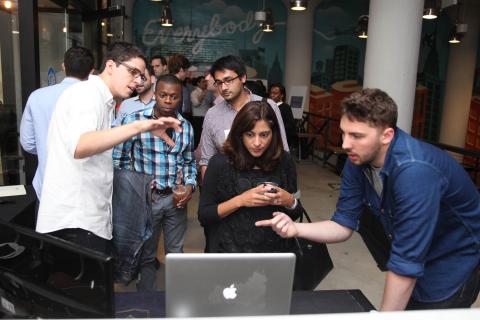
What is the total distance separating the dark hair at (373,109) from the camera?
4.13ft

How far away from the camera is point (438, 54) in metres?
11.0

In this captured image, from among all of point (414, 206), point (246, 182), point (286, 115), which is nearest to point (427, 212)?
point (414, 206)

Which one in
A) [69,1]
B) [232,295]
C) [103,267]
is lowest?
[232,295]

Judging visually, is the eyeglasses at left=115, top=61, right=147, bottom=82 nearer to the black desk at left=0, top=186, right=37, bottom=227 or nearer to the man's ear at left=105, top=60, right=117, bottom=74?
the man's ear at left=105, top=60, right=117, bottom=74

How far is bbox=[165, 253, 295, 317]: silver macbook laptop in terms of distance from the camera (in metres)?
1.01

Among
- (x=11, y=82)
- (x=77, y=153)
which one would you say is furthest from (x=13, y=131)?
(x=77, y=153)

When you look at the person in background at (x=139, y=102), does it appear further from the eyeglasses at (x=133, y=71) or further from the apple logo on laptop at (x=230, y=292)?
the apple logo on laptop at (x=230, y=292)

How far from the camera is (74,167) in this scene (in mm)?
1658

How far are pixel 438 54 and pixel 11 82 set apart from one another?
34.5 feet

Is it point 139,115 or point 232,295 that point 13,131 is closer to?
point 139,115

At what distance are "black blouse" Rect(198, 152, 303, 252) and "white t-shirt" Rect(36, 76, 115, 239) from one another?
0.46 metres

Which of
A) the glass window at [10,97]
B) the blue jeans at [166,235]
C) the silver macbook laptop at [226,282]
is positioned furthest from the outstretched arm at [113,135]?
the glass window at [10,97]

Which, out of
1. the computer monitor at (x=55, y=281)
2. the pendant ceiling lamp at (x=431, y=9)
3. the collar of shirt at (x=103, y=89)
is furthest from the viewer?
the pendant ceiling lamp at (x=431, y=9)

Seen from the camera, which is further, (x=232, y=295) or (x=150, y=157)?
(x=150, y=157)
